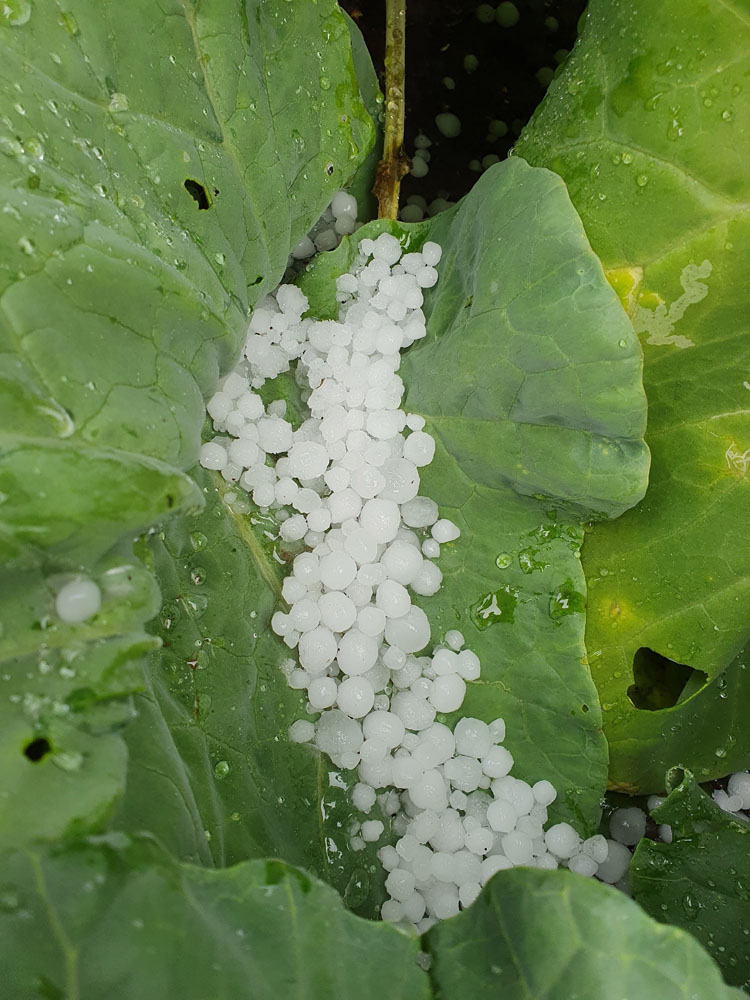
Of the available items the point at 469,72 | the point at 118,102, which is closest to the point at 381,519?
the point at 118,102

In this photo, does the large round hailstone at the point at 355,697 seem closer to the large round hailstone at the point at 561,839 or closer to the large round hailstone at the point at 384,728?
the large round hailstone at the point at 384,728

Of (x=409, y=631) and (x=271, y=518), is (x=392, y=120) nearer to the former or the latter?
(x=271, y=518)

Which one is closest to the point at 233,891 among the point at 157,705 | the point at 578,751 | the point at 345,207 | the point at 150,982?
the point at 150,982

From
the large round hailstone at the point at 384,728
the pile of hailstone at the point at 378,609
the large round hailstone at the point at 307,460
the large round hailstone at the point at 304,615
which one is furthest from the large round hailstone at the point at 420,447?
the large round hailstone at the point at 384,728

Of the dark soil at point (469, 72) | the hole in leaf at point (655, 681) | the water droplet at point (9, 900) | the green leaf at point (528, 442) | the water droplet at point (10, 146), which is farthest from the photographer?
the dark soil at point (469, 72)

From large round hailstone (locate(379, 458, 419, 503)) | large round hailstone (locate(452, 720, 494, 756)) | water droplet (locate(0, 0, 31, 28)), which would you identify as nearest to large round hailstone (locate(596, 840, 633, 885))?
large round hailstone (locate(452, 720, 494, 756))

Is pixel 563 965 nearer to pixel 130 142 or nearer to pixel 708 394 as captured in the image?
pixel 708 394
